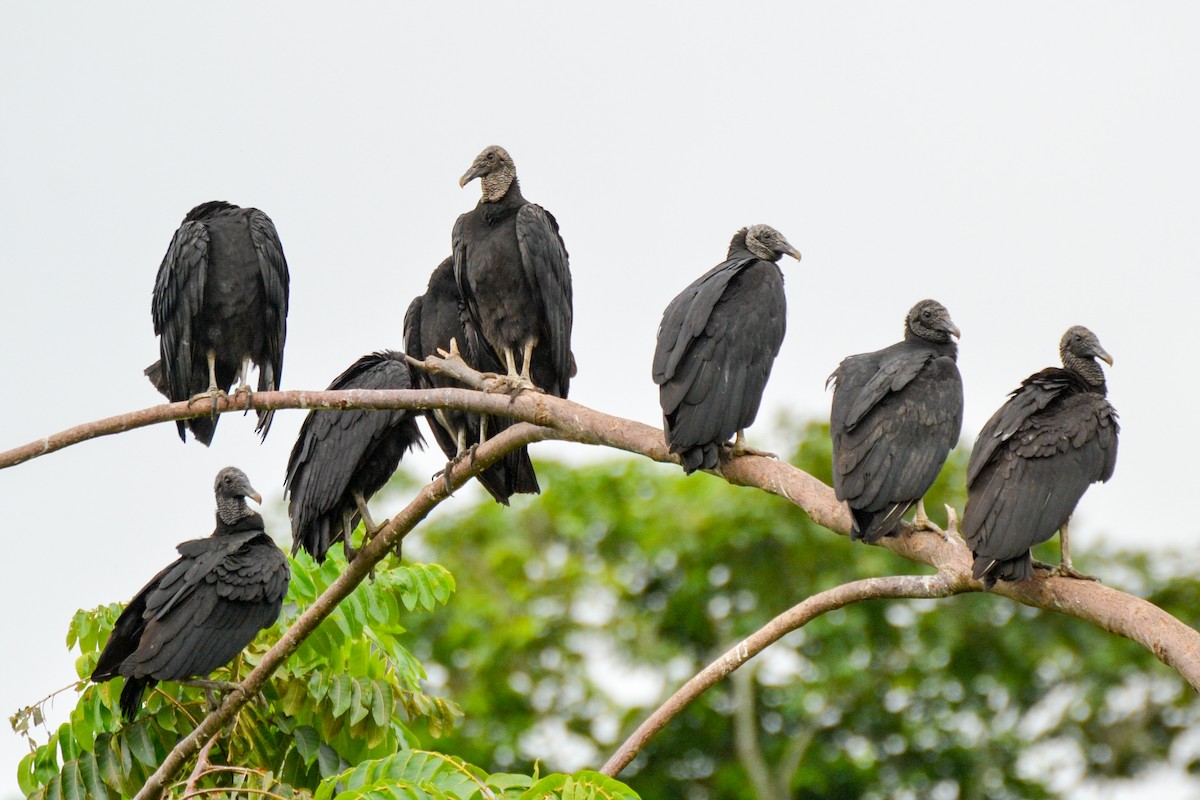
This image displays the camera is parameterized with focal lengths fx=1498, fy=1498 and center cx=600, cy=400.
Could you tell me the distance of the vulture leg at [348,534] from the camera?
4703 millimetres

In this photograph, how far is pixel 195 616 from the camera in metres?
4.57

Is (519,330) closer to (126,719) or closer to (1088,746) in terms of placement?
(126,719)

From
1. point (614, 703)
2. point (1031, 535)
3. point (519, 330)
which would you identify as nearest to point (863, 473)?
point (1031, 535)

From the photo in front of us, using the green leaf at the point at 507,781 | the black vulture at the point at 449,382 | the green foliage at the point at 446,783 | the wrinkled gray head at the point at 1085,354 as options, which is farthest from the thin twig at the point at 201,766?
the wrinkled gray head at the point at 1085,354

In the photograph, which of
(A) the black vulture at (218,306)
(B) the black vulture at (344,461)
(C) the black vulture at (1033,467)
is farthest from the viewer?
(A) the black vulture at (218,306)

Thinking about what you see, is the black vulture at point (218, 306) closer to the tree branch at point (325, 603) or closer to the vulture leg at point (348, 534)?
the vulture leg at point (348, 534)

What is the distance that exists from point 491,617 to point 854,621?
126 inches

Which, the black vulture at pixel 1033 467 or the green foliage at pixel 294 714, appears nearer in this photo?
the black vulture at pixel 1033 467

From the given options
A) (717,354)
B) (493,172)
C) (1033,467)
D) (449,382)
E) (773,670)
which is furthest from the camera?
(773,670)

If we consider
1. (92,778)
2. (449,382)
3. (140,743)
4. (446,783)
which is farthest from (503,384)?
(92,778)

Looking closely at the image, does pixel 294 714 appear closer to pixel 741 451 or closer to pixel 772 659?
pixel 741 451

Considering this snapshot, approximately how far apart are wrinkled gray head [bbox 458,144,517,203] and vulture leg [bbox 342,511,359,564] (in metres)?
1.26

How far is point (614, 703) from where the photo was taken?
12.9m

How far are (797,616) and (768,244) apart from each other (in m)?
1.52
